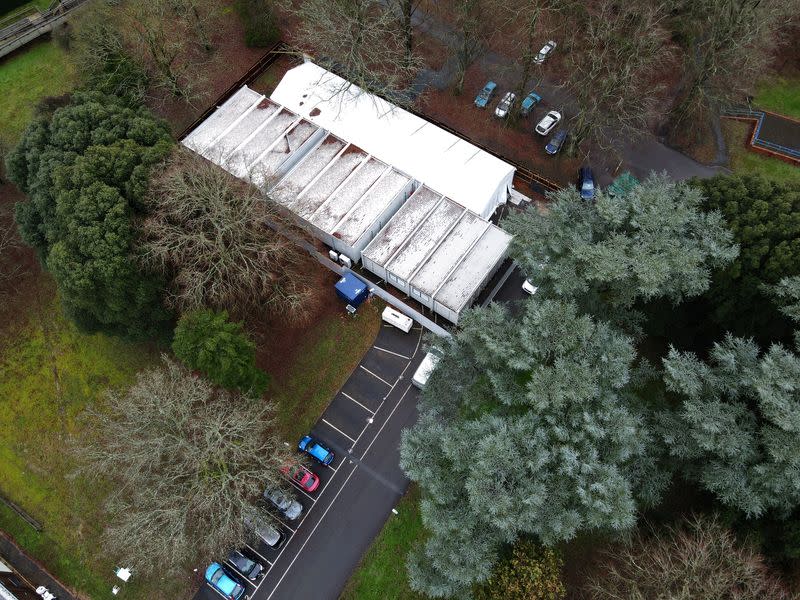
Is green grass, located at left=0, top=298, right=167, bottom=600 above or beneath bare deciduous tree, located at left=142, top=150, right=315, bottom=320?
beneath

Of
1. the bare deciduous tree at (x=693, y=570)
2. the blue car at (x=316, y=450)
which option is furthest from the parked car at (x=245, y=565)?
the bare deciduous tree at (x=693, y=570)

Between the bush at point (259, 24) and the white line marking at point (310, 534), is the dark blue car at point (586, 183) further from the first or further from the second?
the bush at point (259, 24)

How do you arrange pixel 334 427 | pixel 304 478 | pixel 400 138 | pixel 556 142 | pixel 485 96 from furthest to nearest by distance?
1. pixel 485 96
2. pixel 556 142
3. pixel 400 138
4. pixel 334 427
5. pixel 304 478

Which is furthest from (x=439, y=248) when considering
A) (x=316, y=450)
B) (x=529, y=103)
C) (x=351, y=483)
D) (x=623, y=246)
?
(x=529, y=103)

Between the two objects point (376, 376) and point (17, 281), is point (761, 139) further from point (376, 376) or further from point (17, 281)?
point (17, 281)

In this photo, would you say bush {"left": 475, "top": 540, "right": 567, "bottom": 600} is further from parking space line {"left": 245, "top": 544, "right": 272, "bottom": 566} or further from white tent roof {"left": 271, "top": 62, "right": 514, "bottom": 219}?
white tent roof {"left": 271, "top": 62, "right": 514, "bottom": 219}

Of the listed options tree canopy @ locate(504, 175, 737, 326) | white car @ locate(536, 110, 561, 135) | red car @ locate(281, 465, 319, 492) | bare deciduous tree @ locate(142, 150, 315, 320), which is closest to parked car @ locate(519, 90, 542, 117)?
white car @ locate(536, 110, 561, 135)

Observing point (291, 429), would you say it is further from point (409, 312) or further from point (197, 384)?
point (409, 312)
